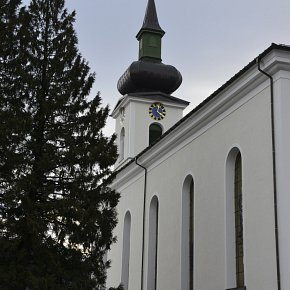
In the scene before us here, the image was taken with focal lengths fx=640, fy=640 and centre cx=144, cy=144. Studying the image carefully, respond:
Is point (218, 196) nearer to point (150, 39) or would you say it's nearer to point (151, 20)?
point (150, 39)

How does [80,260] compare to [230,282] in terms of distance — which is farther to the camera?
[230,282]

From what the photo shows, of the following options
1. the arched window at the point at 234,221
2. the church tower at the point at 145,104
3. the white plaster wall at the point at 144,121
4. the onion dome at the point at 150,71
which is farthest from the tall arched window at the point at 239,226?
the onion dome at the point at 150,71

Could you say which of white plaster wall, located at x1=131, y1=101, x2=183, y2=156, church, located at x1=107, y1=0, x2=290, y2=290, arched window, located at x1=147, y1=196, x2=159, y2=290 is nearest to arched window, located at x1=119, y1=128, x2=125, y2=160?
white plaster wall, located at x1=131, y1=101, x2=183, y2=156

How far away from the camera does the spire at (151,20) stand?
103ft

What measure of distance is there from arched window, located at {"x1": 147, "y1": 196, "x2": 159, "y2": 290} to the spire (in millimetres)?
11368

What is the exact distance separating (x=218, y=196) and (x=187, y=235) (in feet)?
9.55

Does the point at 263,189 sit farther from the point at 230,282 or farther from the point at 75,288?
the point at 75,288

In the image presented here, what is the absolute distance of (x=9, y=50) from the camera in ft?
50.1

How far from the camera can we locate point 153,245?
2244 cm

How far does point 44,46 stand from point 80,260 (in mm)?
5321

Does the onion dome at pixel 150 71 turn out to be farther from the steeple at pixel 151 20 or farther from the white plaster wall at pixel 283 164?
the white plaster wall at pixel 283 164

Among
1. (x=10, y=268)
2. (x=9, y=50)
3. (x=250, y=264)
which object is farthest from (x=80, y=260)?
(x=9, y=50)

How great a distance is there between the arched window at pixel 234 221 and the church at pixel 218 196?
25 mm

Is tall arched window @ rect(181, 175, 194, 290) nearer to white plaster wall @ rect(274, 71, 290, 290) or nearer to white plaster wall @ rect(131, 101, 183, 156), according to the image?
white plaster wall @ rect(274, 71, 290, 290)
